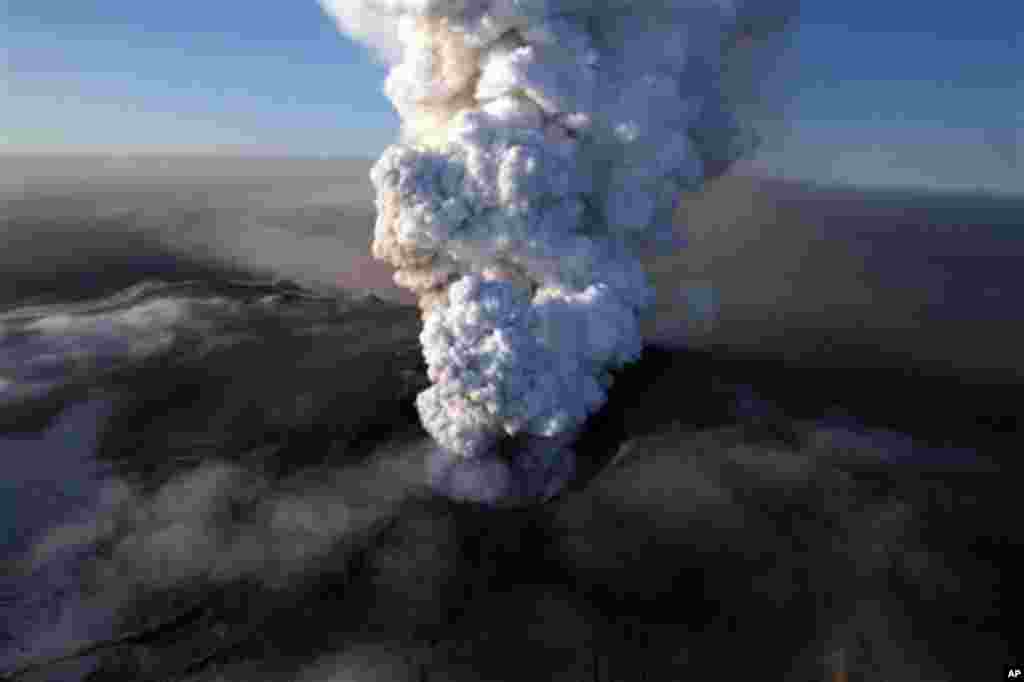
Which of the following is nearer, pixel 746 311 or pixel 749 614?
pixel 749 614

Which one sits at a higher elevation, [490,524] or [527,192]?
[527,192]

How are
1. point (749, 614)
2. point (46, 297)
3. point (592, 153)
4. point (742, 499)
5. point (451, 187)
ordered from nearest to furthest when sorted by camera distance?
point (749, 614) < point (742, 499) < point (451, 187) < point (592, 153) < point (46, 297)

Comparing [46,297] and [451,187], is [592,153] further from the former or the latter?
[46,297]

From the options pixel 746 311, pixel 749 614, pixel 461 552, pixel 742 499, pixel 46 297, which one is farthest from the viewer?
pixel 46 297

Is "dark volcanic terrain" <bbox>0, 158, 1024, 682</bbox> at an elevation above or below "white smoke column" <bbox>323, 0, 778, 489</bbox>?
below

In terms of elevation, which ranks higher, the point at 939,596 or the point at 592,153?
the point at 592,153

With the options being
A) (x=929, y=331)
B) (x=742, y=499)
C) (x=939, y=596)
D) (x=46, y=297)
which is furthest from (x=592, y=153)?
(x=46, y=297)

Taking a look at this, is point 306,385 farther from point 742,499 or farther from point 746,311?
point 746,311

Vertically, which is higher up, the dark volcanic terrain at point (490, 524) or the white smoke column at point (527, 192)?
the white smoke column at point (527, 192)
